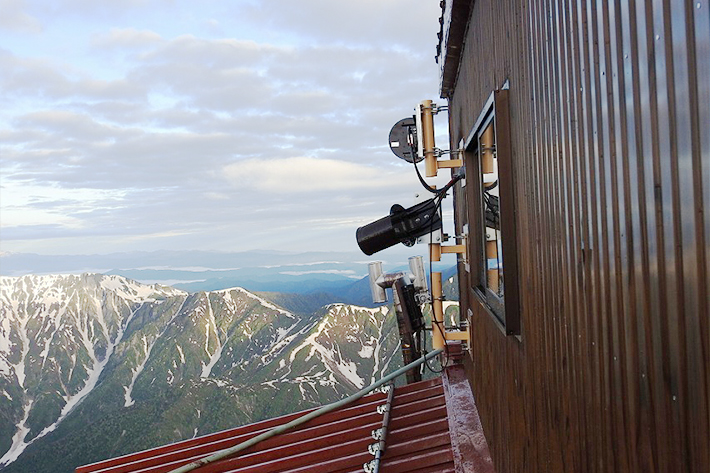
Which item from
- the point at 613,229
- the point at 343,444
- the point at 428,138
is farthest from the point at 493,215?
the point at 613,229

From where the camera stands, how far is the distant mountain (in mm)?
100875

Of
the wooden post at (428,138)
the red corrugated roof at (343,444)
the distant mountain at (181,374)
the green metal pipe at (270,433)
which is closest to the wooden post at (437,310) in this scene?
the green metal pipe at (270,433)

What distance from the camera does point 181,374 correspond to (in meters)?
171

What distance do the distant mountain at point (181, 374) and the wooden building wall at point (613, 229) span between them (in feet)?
338

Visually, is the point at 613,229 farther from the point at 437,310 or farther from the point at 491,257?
the point at 437,310

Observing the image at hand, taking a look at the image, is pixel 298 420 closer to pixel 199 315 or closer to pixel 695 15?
pixel 695 15

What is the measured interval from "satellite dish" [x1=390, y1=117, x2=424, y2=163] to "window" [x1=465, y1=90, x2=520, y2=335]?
1.96 metres

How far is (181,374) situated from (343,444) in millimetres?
175703

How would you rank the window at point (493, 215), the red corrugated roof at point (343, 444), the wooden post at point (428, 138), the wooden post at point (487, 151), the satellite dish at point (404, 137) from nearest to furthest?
the window at point (493, 215)
the wooden post at point (487, 151)
the red corrugated roof at point (343, 444)
the wooden post at point (428, 138)
the satellite dish at point (404, 137)

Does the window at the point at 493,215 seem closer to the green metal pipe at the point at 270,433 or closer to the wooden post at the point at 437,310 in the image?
the wooden post at the point at 437,310

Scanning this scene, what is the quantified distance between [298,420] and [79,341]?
214 meters

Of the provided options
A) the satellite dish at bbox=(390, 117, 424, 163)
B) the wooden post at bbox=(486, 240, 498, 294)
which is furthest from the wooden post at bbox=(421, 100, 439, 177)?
the wooden post at bbox=(486, 240, 498, 294)

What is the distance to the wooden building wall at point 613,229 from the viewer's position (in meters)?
1.14

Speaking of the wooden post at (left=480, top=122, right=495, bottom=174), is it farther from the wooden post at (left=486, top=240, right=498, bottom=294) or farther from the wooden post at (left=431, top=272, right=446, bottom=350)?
the wooden post at (left=431, top=272, right=446, bottom=350)
